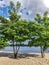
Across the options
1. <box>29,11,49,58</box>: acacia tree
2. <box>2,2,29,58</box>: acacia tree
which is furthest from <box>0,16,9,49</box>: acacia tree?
<box>29,11,49,58</box>: acacia tree

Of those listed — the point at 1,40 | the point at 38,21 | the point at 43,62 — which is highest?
the point at 38,21

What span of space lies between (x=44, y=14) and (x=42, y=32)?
2.65 meters

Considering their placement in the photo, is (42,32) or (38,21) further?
(38,21)

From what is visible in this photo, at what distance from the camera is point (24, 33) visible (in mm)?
22188

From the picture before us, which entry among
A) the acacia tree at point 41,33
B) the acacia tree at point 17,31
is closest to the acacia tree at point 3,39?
the acacia tree at point 17,31

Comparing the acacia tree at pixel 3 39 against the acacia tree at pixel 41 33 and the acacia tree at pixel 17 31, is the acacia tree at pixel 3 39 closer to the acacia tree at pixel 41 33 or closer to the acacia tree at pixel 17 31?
the acacia tree at pixel 17 31

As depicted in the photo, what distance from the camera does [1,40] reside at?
2072 cm

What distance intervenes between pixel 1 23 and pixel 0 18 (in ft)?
2.53

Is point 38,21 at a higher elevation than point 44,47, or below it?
higher

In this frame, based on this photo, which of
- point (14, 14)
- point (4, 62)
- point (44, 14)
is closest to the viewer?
point (4, 62)

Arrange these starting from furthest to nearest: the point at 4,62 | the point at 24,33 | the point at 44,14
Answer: the point at 44,14, the point at 24,33, the point at 4,62

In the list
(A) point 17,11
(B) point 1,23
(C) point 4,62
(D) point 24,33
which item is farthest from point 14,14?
(C) point 4,62

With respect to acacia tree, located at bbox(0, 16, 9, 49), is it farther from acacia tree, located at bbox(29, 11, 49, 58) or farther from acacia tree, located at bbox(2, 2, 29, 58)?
acacia tree, located at bbox(29, 11, 49, 58)

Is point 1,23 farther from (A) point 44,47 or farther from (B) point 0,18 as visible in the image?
(A) point 44,47
